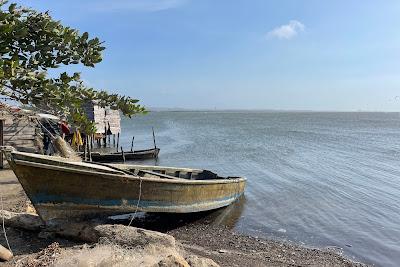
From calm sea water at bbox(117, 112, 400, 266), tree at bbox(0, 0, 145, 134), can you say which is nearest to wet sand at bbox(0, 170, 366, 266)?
calm sea water at bbox(117, 112, 400, 266)

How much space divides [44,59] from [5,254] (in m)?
5.23

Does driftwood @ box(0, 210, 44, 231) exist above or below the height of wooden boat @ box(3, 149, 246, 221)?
below

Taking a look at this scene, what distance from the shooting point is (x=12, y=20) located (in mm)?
4227

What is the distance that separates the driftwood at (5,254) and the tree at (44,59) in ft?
15.3

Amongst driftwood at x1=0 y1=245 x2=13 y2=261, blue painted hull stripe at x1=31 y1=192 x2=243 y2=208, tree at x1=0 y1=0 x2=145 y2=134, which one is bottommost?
driftwood at x1=0 y1=245 x2=13 y2=261

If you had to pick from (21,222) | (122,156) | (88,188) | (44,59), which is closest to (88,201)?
(88,188)

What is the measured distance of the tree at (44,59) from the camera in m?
4.16

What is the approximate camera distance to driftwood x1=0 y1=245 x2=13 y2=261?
26.3 feet

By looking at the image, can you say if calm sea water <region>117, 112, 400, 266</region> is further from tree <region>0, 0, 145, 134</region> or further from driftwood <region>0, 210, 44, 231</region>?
tree <region>0, 0, 145, 134</region>

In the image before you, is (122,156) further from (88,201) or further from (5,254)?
(5,254)

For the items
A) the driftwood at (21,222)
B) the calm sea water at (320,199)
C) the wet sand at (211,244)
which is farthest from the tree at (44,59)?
the calm sea water at (320,199)

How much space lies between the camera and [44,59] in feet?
14.8

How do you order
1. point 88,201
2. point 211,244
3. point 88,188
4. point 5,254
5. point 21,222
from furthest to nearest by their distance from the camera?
point 211,244 → point 88,201 → point 88,188 → point 21,222 → point 5,254

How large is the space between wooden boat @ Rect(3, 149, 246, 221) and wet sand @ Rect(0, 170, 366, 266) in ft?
2.63
